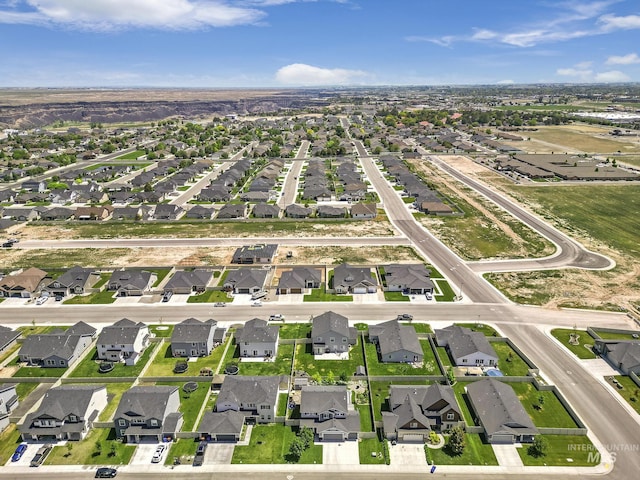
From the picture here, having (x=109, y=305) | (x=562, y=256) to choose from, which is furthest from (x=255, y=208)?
(x=562, y=256)

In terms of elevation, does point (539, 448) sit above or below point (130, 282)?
below

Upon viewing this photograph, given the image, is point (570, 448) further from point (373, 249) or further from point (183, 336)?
point (373, 249)

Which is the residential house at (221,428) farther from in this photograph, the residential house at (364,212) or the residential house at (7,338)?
the residential house at (364,212)

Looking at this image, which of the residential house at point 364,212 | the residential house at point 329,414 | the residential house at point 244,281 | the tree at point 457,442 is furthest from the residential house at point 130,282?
the residential house at point 364,212

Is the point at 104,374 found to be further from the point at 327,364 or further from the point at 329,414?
the point at 329,414

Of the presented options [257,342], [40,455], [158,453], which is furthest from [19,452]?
[257,342]
